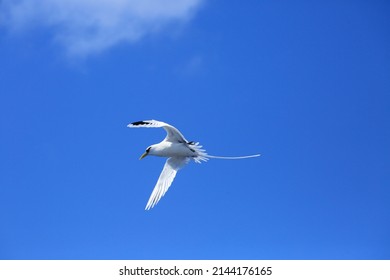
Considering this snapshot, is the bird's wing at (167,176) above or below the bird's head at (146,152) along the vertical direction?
below

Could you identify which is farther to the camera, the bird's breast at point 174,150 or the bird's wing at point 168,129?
the bird's breast at point 174,150

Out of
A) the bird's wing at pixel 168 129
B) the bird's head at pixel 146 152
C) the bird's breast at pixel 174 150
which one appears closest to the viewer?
the bird's wing at pixel 168 129

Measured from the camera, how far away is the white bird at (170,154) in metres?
10.5

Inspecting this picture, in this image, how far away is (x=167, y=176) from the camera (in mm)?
11117

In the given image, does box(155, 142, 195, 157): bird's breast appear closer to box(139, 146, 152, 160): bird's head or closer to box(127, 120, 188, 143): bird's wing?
box(127, 120, 188, 143): bird's wing

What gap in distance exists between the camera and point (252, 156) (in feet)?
33.5

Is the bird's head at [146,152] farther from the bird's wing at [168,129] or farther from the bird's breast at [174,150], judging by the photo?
the bird's wing at [168,129]

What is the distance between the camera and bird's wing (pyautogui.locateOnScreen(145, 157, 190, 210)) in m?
10.9

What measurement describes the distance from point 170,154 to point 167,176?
52 centimetres
